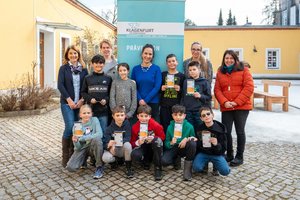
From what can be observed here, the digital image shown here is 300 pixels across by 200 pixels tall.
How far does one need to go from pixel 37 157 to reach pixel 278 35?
28.7 meters

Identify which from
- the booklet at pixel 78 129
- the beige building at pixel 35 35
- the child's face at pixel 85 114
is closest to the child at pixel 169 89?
the child's face at pixel 85 114

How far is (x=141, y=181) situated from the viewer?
4512mm

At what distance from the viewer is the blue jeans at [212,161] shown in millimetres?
4586

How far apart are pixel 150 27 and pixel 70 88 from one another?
175 centimetres

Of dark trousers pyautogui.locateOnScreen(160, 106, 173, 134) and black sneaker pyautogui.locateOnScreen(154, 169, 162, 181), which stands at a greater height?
dark trousers pyautogui.locateOnScreen(160, 106, 173, 134)

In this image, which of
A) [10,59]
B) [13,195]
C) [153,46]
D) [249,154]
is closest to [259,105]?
[249,154]

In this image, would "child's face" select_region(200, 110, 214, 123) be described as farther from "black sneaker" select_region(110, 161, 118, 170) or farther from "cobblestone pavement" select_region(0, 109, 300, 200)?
"black sneaker" select_region(110, 161, 118, 170)

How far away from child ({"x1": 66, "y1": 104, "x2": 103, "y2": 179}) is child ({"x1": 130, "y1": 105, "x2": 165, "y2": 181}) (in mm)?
508

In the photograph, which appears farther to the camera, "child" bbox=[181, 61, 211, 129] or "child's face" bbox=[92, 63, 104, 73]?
"child" bbox=[181, 61, 211, 129]

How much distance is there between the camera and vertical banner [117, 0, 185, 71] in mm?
5543

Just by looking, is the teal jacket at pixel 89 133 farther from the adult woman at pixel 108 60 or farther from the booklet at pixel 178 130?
the booklet at pixel 178 130

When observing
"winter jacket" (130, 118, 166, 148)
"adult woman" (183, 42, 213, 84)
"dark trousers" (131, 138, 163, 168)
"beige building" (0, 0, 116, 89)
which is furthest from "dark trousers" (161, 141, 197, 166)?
"beige building" (0, 0, 116, 89)

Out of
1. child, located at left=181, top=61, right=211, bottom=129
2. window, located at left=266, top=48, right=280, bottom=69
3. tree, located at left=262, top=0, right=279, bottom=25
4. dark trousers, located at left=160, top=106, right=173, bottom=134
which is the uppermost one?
tree, located at left=262, top=0, right=279, bottom=25

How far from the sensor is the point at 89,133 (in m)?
4.73
